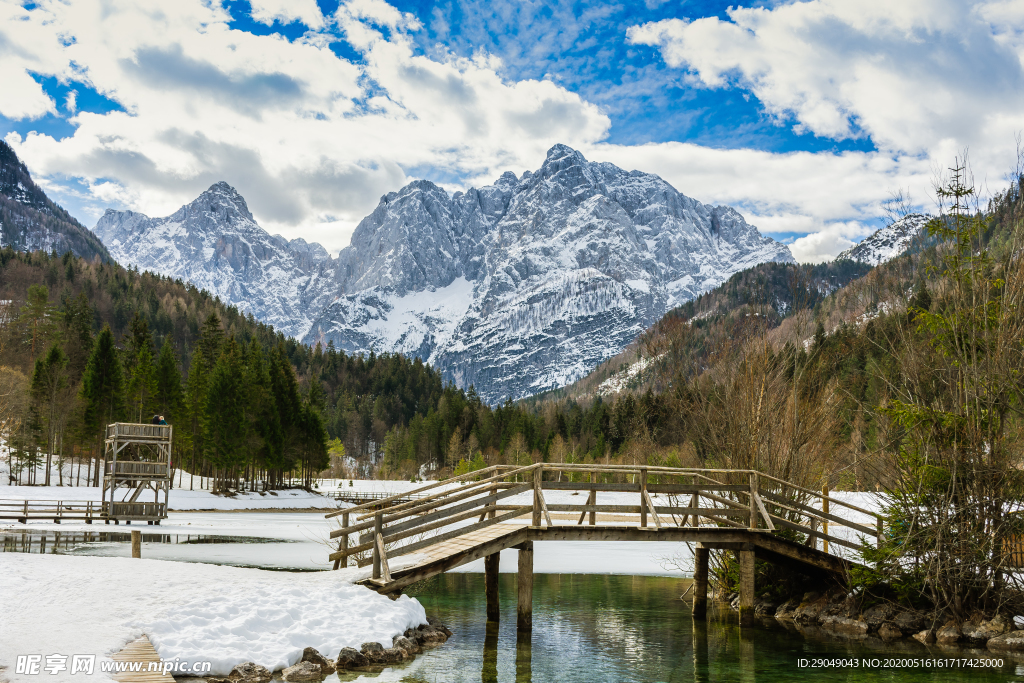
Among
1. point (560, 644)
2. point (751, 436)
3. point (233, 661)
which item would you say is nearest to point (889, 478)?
point (751, 436)

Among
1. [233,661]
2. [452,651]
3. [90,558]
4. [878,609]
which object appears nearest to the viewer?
[233,661]

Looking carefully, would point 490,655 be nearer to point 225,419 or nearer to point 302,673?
point 302,673

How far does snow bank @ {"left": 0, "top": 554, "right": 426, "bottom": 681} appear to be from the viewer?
11734 mm

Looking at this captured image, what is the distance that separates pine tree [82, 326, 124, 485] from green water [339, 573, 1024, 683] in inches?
2132

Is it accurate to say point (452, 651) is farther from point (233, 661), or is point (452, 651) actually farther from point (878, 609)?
point (878, 609)

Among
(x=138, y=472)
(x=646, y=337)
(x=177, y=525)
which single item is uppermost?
(x=646, y=337)

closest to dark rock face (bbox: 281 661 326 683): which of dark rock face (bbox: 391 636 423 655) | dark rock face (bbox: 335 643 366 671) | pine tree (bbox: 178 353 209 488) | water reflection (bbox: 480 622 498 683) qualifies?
dark rock face (bbox: 335 643 366 671)

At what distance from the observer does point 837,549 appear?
19.6 metres

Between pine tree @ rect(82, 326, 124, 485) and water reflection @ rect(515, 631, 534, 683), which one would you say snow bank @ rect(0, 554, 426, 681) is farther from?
pine tree @ rect(82, 326, 124, 485)

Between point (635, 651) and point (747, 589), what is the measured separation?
4313 millimetres

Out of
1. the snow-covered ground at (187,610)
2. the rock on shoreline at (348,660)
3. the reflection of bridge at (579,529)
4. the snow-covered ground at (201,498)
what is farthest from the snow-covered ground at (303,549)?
the snow-covered ground at (201,498)

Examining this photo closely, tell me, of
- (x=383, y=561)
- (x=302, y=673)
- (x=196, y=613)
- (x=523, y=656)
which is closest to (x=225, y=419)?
(x=383, y=561)

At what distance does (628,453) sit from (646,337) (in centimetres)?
7042

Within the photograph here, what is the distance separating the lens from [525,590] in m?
17.4
